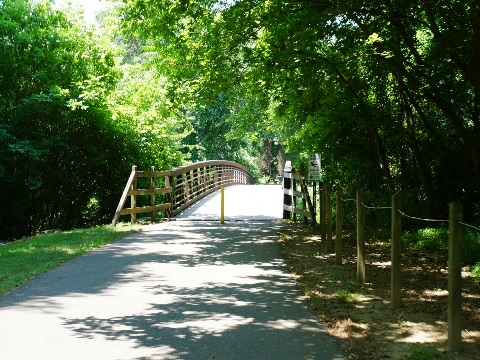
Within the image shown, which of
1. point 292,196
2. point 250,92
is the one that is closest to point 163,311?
point 250,92

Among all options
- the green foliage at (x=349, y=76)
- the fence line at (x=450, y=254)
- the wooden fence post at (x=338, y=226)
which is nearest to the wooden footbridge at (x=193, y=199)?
the green foliage at (x=349, y=76)

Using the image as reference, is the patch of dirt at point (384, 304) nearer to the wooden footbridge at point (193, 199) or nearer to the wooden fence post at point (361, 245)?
the wooden fence post at point (361, 245)

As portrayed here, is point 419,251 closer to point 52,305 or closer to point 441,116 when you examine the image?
point 441,116

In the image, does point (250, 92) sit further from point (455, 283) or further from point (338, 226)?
point (455, 283)

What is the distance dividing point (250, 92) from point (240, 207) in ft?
21.4

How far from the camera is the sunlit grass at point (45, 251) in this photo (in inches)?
317

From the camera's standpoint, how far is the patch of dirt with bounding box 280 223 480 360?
494cm

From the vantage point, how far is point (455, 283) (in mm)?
4766

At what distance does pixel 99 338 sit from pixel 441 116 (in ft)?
33.9

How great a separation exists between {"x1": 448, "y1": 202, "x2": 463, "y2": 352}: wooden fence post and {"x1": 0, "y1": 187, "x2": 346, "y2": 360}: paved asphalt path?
97 centimetres

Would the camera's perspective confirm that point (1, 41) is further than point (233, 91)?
Yes

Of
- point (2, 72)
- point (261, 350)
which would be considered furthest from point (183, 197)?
point (261, 350)

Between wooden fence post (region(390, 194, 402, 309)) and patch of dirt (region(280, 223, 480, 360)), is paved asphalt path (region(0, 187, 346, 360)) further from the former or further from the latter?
wooden fence post (region(390, 194, 402, 309))

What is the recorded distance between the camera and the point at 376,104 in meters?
13.0
